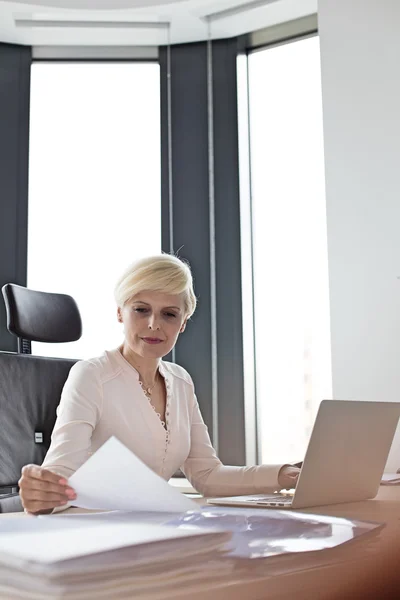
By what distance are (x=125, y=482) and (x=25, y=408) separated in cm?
132

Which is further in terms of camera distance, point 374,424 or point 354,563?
point 374,424

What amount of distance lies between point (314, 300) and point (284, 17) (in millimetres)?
1329

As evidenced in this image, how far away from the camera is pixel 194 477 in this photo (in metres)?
1.79

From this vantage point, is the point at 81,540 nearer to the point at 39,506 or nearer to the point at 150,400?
the point at 39,506

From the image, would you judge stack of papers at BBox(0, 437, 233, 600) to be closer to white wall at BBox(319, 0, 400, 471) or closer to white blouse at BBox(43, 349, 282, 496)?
white blouse at BBox(43, 349, 282, 496)

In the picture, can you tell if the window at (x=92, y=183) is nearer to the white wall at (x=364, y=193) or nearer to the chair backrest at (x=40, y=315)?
the white wall at (x=364, y=193)

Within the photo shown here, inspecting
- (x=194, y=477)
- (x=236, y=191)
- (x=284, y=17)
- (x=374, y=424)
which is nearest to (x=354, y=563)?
(x=374, y=424)

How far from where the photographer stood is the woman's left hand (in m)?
1.45

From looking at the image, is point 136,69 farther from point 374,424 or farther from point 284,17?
point 374,424

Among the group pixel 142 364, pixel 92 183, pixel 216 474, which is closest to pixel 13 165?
pixel 92 183

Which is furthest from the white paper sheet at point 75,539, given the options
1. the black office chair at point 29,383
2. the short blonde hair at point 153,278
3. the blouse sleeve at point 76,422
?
the black office chair at point 29,383

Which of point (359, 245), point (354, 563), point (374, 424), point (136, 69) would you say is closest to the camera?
point (354, 563)

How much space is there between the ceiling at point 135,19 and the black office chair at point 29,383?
1696 mm

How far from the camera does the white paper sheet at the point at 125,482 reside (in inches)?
26.8
